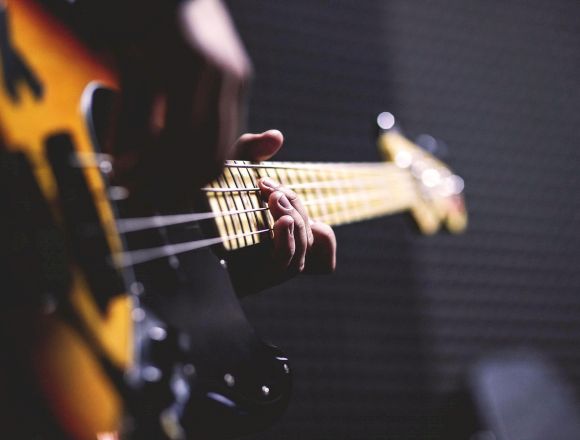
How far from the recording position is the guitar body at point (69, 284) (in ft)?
1.69

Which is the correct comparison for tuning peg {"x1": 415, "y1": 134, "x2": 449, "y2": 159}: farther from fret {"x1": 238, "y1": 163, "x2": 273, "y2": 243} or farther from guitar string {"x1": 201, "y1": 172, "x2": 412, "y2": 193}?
fret {"x1": 238, "y1": 163, "x2": 273, "y2": 243}

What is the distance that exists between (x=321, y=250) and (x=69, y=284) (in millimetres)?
519

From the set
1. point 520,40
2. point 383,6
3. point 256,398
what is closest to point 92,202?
point 256,398

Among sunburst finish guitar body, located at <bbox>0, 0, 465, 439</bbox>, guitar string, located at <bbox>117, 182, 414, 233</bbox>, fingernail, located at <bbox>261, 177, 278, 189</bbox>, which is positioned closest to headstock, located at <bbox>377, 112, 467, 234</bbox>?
guitar string, located at <bbox>117, 182, 414, 233</bbox>

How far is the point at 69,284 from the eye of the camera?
1.75ft

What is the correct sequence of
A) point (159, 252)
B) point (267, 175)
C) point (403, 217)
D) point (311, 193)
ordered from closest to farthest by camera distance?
1. point (159, 252)
2. point (267, 175)
3. point (311, 193)
4. point (403, 217)

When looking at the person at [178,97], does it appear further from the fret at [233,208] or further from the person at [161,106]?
the fret at [233,208]

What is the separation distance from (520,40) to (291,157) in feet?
4.61

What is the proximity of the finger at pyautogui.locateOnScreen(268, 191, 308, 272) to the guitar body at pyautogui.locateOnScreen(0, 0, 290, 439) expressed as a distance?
0.24 metres

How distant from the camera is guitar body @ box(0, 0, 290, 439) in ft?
1.69

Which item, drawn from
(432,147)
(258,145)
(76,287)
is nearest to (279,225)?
(258,145)

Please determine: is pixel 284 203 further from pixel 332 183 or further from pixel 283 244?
pixel 332 183

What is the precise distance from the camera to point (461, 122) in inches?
105

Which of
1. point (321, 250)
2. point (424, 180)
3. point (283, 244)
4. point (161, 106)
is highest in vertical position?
point (161, 106)
